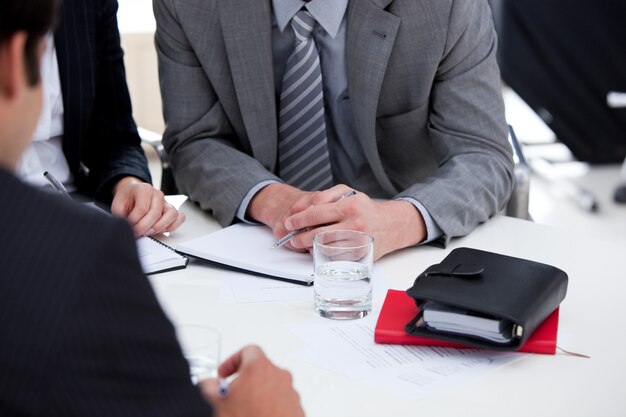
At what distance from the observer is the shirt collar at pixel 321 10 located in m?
1.97

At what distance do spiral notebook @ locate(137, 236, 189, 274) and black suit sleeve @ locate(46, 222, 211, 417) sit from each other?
0.78m

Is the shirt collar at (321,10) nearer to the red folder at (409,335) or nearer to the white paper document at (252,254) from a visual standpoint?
the white paper document at (252,254)

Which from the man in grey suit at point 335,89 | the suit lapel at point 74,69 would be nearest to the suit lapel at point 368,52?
the man in grey suit at point 335,89

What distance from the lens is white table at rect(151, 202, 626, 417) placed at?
3.60 ft

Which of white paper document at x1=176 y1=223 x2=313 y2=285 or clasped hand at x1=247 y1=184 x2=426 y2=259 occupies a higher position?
clasped hand at x1=247 y1=184 x2=426 y2=259

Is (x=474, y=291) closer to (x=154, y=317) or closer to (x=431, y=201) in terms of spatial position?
(x=431, y=201)

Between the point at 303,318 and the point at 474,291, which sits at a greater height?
the point at 474,291

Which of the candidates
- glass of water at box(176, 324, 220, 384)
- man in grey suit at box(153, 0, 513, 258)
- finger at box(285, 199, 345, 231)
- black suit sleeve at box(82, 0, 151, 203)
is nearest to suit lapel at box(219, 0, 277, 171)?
man in grey suit at box(153, 0, 513, 258)

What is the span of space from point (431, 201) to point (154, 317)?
103 cm

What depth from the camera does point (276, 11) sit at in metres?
2.00

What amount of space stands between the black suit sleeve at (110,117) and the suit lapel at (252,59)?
0.28 metres

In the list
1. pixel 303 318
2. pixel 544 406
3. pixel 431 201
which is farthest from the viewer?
pixel 431 201

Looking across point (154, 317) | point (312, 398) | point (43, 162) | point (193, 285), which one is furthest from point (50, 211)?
point (43, 162)

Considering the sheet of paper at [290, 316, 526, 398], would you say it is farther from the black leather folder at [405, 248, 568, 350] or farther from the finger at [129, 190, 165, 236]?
the finger at [129, 190, 165, 236]
